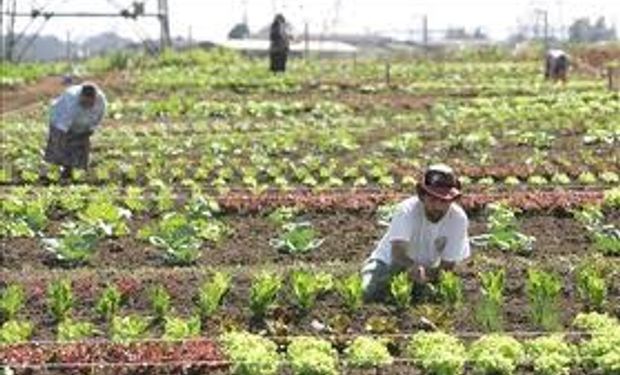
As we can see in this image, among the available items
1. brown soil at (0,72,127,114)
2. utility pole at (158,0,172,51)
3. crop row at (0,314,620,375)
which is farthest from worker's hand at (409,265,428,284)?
utility pole at (158,0,172,51)

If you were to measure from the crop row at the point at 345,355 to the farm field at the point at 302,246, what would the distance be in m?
0.01

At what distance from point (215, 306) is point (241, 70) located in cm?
2743

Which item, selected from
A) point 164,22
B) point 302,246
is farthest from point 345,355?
point 164,22

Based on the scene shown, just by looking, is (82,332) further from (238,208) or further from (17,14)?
(17,14)

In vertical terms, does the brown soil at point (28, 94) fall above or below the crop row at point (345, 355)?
below

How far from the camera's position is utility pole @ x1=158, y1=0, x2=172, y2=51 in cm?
4291

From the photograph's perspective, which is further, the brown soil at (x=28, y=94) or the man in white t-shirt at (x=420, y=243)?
the brown soil at (x=28, y=94)

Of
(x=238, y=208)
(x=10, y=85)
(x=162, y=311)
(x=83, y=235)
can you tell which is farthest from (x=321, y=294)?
(x=10, y=85)

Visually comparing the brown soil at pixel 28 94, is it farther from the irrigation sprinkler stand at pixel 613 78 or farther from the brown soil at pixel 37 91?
the irrigation sprinkler stand at pixel 613 78

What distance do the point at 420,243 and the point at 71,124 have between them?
785 cm

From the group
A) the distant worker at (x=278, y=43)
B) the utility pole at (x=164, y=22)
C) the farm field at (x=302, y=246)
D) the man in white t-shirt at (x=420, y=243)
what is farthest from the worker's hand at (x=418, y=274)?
the utility pole at (x=164, y=22)

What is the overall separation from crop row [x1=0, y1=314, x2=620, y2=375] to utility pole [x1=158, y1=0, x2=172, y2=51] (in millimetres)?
36031

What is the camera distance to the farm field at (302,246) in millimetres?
7461

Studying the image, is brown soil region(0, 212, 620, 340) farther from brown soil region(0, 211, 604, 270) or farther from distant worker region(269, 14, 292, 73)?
distant worker region(269, 14, 292, 73)
